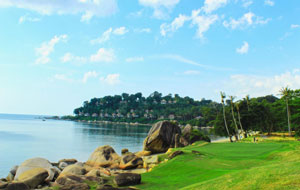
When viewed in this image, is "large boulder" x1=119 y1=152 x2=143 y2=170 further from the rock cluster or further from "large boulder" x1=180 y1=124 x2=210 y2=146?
"large boulder" x1=180 y1=124 x2=210 y2=146

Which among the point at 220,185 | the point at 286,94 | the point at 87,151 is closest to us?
the point at 220,185

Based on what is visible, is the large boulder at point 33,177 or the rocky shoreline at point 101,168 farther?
the large boulder at point 33,177

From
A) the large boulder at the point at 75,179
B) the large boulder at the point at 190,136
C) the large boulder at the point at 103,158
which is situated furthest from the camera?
the large boulder at the point at 190,136

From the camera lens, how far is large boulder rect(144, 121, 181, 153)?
4118 cm

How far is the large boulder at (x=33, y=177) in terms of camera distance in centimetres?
1772

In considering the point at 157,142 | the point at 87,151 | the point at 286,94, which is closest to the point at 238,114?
the point at 286,94

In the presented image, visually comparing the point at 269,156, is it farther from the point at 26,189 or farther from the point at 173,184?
the point at 26,189

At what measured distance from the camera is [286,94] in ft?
170

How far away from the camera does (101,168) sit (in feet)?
77.8

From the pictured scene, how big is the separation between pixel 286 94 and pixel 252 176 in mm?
46931

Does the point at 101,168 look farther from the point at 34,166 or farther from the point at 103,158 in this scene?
the point at 34,166

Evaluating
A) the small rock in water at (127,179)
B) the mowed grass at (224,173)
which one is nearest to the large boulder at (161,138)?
the mowed grass at (224,173)

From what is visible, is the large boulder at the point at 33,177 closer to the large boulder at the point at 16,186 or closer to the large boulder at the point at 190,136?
the large boulder at the point at 16,186

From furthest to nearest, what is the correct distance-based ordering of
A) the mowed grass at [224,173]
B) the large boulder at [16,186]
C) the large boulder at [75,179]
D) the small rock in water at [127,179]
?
the large boulder at [75,179] → the large boulder at [16,186] → the small rock in water at [127,179] → the mowed grass at [224,173]
